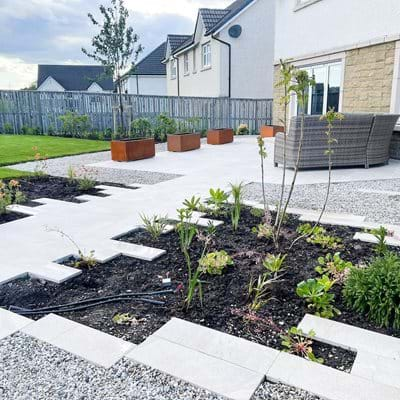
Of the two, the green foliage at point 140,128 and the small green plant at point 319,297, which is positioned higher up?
the green foliage at point 140,128

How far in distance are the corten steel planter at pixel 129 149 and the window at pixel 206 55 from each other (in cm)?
1063

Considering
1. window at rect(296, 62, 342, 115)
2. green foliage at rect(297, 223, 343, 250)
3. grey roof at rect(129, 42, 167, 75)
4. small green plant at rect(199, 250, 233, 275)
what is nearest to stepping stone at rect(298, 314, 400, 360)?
small green plant at rect(199, 250, 233, 275)

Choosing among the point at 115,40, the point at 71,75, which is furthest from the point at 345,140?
the point at 71,75

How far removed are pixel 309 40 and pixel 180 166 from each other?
510 centimetres

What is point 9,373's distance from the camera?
1695 millimetres

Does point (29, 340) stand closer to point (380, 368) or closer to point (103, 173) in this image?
point (380, 368)

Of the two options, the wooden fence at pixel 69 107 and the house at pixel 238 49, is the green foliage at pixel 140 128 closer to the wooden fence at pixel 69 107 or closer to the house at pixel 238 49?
the wooden fence at pixel 69 107

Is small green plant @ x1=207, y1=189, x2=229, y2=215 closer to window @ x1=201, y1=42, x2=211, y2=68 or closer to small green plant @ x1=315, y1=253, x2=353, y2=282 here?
small green plant @ x1=315, y1=253, x2=353, y2=282

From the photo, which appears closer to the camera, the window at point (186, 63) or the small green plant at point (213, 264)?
the small green plant at point (213, 264)

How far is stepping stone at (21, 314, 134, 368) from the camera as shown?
1.79m

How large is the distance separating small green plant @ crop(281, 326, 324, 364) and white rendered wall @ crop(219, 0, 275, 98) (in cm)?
1605

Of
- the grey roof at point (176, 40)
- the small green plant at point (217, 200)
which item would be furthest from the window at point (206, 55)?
the small green plant at point (217, 200)

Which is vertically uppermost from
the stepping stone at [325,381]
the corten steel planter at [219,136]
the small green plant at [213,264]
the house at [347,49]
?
the house at [347,49]

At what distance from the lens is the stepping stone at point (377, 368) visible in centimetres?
162
